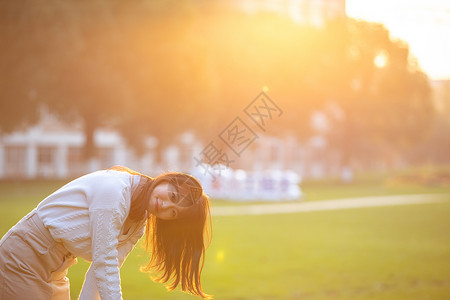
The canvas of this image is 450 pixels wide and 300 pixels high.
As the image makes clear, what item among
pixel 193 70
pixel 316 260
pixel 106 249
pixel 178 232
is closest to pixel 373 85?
pixel 193 70

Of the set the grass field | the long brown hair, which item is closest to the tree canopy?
the grass field

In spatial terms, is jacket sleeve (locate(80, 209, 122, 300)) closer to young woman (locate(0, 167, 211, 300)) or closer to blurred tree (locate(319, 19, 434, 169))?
young woman (locate(0, 167, 211, 300))

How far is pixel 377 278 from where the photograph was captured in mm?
9484

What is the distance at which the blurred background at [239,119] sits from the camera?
33.3ft

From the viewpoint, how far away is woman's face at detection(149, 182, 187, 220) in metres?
2.95

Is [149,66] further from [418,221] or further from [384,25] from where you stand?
[384,25]

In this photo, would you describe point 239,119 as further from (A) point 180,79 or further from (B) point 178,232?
(B) point 178,232

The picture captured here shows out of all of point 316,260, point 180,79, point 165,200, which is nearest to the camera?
point 165,200

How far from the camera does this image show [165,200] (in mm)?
2959

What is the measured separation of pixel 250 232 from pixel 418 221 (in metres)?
6.99

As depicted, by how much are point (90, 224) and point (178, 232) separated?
20.6 inches

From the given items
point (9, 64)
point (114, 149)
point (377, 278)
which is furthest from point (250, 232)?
point (114, 149)

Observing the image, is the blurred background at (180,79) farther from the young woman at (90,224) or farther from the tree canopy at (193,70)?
the young woman at (90,224)

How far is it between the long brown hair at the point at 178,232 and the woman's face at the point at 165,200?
2 cm
